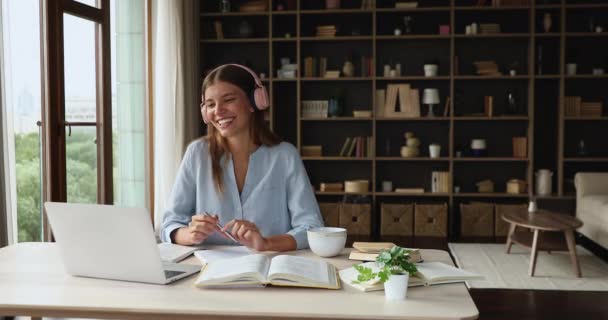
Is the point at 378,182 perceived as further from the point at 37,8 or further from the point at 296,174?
the point at 296,174

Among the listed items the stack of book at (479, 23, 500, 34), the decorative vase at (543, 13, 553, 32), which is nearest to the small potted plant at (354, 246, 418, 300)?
the stack of book at (479, 23, 500, 34)

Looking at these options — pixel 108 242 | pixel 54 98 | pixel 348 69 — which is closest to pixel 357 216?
pixel 348 69

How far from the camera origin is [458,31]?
20.3ft

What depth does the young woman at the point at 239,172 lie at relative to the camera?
2.04m

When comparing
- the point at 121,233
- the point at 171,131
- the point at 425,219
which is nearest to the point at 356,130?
the point at 425,219

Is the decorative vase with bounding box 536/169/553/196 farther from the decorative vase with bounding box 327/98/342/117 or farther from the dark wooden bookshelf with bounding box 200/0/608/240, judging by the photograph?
the decorative vase with bounding box 327/98/342/117

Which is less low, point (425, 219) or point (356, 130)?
point (356, 130)

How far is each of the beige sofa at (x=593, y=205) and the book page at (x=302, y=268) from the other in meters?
3.76

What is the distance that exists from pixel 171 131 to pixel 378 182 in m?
2.19

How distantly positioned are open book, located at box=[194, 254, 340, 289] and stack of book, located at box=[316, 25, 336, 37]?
4.70 m

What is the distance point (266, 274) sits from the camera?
1486 millimetres

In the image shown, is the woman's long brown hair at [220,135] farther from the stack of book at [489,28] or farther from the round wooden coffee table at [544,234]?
the stack of book at [489,28]

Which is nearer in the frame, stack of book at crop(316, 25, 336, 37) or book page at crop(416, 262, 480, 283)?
book page at crop(416, 262, 480, 283)

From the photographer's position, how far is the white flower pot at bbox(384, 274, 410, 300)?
1354 mm
